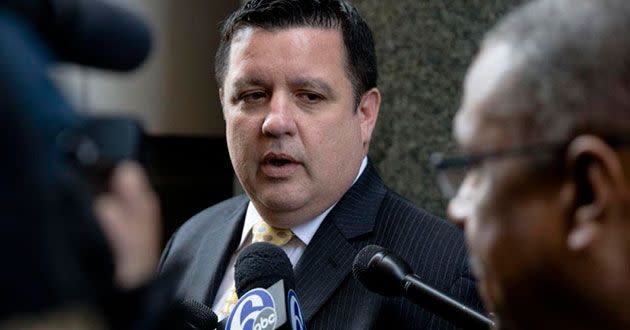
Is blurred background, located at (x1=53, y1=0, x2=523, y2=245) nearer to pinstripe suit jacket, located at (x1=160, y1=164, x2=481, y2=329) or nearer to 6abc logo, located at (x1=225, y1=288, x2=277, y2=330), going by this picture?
6abc logo, located at (x1=225, y1=288, x2=277, y2=330)

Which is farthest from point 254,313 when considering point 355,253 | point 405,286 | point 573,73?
point 573,73

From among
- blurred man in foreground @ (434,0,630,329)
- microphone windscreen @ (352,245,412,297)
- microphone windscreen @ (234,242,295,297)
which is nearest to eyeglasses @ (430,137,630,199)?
blurred man in foreground @ (434,0,630,329)

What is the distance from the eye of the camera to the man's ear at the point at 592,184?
55.9 inches

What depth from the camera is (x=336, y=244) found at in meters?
3.17

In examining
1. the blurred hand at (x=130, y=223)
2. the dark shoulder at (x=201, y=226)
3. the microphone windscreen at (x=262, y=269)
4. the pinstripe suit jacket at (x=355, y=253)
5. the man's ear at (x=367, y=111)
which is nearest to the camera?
the blurred hand at (x=130, y=223)

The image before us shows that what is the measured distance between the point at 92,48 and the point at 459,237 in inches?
88.2

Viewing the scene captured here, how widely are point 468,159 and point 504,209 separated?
0.10 m

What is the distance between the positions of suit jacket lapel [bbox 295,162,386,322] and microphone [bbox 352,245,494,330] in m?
0.75

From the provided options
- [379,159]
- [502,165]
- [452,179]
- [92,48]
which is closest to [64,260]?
[92,48]

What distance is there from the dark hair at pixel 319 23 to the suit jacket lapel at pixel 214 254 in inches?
19.4

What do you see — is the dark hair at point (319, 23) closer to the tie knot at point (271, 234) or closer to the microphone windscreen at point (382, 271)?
the tie knot at point (271, 234)

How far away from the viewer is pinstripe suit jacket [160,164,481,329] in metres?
2.89

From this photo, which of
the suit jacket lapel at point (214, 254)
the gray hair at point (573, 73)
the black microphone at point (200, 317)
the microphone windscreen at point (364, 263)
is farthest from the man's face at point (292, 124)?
the gray hair at point (573, 73)

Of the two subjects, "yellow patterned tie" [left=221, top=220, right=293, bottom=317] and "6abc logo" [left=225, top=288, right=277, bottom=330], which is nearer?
"6abc logo" [left=225, top=288, right=277, bottom=330]
